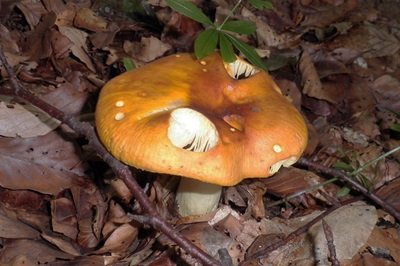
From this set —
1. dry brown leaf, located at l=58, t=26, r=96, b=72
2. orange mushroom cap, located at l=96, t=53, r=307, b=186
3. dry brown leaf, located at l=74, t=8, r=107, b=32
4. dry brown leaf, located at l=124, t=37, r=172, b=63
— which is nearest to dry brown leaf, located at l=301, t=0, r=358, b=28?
dry brown leaf, located at l=124, t=37, r=172, b=63

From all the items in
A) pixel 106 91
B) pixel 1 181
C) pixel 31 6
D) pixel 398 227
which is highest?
pixel 106 91

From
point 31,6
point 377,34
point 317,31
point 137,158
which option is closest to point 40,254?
point 137,158

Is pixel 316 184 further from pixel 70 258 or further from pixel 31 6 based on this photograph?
pixel 31 6

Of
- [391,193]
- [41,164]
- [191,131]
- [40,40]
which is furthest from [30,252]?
[391,193]

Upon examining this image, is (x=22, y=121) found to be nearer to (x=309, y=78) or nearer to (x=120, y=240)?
(x=120, y=240)

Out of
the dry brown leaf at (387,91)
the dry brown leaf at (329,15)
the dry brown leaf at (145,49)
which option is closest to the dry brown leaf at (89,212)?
the dry brown leaf at (145,49)
